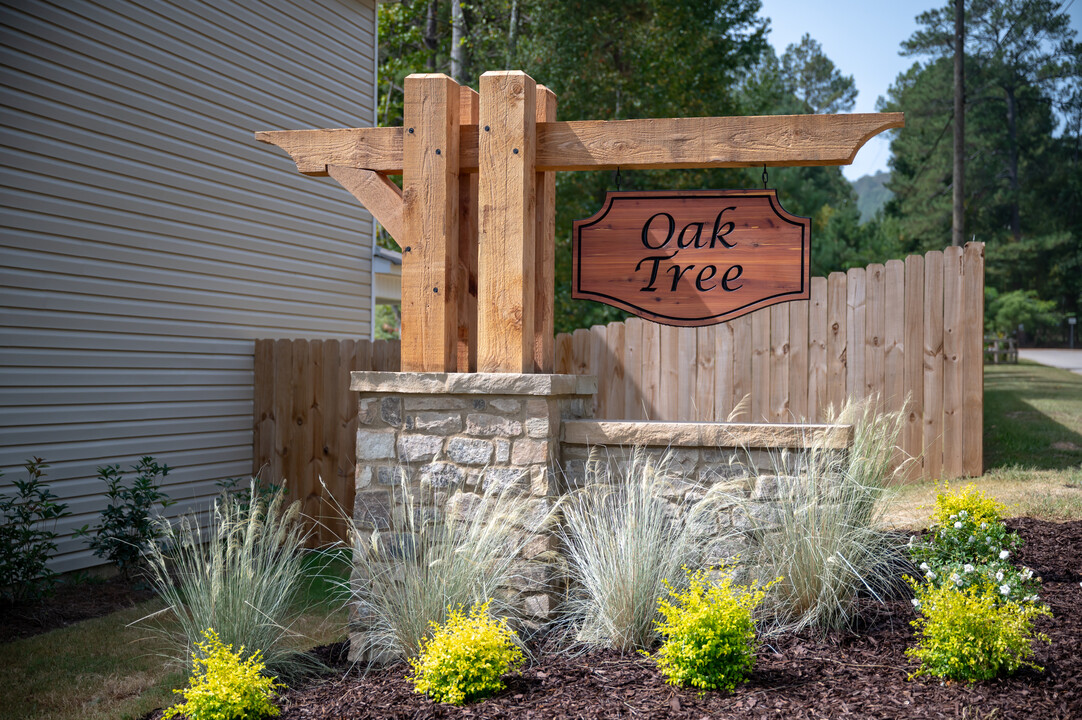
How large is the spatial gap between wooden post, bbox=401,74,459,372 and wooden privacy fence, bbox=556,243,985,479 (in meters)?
2.42

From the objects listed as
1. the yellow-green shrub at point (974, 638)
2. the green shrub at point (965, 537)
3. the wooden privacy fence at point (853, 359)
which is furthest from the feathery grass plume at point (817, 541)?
the wooden privacy fence at point (853, 359)

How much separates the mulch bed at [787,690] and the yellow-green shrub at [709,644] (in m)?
0.06

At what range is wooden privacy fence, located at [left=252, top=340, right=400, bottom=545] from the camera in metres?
6.50

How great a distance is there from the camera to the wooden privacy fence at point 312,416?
6.50 meters

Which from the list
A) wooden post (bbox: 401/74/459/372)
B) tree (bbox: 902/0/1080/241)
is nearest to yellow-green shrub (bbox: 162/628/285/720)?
wooden post (bbox: 401/74/459/372)

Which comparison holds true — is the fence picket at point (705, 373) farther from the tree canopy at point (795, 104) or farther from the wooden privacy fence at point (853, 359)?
the tree canopy at point (795, 104)

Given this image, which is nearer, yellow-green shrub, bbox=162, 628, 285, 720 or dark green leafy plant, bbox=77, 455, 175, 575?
yellow-green shrub, bbox=162, 628, 285, 720

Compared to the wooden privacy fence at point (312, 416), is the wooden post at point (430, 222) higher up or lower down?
higher up

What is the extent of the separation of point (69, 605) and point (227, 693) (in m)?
2.60

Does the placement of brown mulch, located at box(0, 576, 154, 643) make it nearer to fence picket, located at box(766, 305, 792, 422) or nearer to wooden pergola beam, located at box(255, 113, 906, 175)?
wooden pergola beam, located at box(255, 113, 906, 175)

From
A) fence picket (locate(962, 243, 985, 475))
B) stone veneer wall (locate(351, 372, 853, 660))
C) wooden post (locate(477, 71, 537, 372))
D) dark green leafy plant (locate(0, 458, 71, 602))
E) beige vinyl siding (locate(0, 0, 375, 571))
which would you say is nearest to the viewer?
stone veneer wall (locate(351, 372, 853, 660))

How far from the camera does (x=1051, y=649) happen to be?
10.4ft

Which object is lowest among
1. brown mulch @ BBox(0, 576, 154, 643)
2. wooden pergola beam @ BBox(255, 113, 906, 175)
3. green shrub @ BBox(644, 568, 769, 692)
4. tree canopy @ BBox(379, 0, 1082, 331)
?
brown mulch @ BBox(0, 576, 154, 643)

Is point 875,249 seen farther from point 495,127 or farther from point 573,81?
point 495,127
